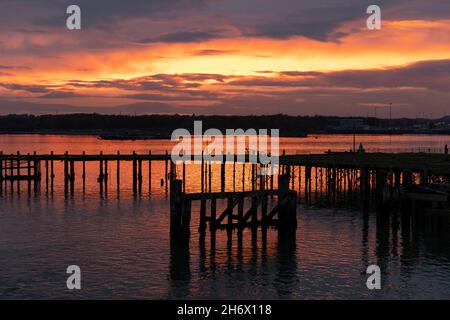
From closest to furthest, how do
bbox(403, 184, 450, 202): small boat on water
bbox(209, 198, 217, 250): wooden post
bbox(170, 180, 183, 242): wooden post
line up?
bbox(170, 180, 183, 242): wooden post
bbox(209, 198, 217, 250): wooden post
bbox(403, 184, 450, 202): small boat on water

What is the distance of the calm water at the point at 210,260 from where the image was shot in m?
29.0

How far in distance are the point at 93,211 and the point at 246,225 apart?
17181mm

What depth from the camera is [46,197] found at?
208 feet

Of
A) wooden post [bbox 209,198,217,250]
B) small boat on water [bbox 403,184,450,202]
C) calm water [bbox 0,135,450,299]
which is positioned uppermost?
small boat on water [bbox 403,184,450,202]

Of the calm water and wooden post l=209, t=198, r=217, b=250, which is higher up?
wooden post l=209, t=198, r=217, b=250

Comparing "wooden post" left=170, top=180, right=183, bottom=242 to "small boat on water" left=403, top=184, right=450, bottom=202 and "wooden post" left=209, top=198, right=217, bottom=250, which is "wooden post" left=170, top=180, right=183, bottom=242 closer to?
"wooden post" left=209, top=198, right=217, bottom=250

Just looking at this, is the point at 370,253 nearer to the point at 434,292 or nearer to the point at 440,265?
the point at 440,265

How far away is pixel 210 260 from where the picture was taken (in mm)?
34594

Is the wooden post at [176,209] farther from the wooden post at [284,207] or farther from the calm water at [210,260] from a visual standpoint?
the wooden post at [284,207]

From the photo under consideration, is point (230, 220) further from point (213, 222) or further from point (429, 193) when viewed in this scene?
point (429, 193)

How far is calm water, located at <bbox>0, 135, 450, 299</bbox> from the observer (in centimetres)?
2898

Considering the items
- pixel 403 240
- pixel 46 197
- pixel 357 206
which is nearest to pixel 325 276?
pixel 403 240

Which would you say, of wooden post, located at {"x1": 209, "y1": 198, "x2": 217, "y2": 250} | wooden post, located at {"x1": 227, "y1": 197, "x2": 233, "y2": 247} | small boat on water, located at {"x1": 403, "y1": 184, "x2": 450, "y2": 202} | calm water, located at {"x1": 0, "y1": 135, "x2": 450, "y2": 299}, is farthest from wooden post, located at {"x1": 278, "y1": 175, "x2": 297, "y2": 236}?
small boat on water, located at {"x1": 403, "y1": 184, "x2": 450, "y2": 202}

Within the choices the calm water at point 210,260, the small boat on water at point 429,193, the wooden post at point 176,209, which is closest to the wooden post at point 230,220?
the calm water at point 210,260
